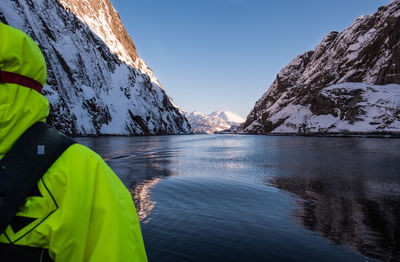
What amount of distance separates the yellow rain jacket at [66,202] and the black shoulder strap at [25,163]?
48 millimetres

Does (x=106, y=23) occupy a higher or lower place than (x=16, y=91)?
higher

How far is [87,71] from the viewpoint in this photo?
3366 inches

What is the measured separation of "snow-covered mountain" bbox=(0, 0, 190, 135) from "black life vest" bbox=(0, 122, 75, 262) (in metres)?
66.6

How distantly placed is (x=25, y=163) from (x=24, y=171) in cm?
5

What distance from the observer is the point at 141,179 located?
1280 cm

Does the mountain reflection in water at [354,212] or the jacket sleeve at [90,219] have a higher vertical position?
the jacket sleeve at [90,219]

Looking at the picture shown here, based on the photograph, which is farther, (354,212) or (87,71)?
(87,71)

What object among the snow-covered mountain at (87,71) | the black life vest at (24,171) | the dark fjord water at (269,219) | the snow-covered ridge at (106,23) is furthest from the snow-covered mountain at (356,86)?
the snow-covered ridge at (106,23)

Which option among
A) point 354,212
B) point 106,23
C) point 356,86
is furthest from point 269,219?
point 106,23

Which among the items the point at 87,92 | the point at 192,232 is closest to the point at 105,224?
the point at 192,232

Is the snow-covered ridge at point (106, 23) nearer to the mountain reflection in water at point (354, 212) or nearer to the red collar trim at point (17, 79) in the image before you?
the mountain reflection in water at point (354, 212)

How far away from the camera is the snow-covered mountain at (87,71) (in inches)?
2520

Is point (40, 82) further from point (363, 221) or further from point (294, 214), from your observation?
point (363, 221)

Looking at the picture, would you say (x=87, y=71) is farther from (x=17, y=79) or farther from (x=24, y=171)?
(x=24, y=171)
